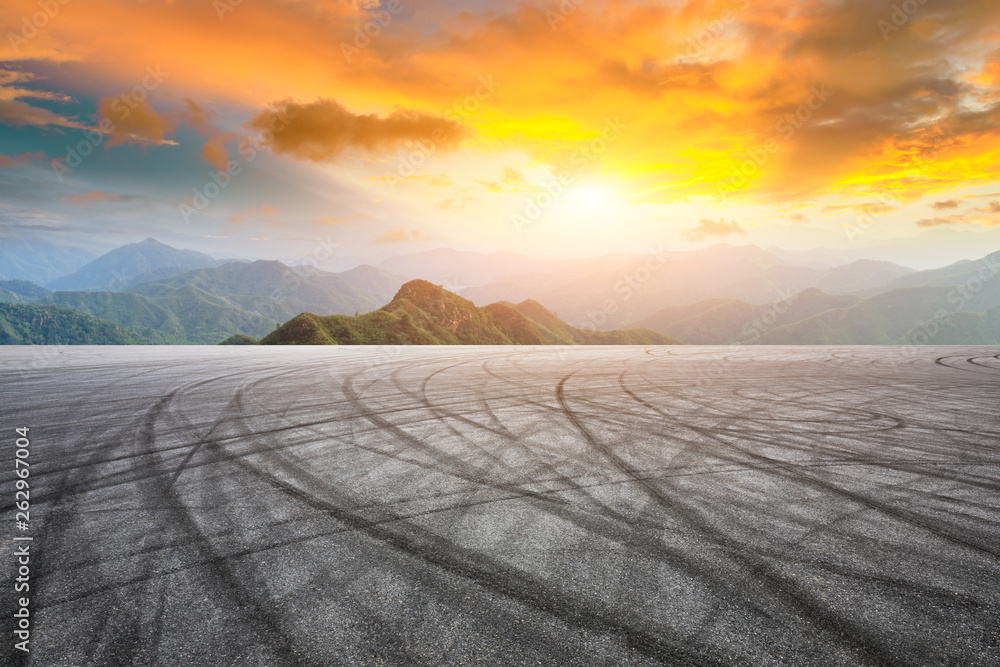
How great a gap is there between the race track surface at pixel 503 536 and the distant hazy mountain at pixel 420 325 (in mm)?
62992

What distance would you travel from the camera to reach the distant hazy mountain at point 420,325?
69.1 meters

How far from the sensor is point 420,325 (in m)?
93.8

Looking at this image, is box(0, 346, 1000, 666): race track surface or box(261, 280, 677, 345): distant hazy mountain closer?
box(0, 346, 1000, 666): race track surface

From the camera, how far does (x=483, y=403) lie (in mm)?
10633

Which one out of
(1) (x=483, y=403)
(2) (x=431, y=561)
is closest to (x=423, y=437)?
(1) (x=483, y=403)

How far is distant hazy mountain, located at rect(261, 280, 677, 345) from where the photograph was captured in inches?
2719

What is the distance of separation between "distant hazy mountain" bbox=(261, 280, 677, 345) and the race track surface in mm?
62992

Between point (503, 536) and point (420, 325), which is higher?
point (420, 325)

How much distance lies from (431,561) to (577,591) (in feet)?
4.25

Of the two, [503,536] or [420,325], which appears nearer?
[503,536]

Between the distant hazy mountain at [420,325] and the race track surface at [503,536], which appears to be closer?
the race track surface at [503,536]

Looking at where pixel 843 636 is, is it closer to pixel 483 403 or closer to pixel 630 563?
pixel 630 563

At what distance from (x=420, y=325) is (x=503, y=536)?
299 feet

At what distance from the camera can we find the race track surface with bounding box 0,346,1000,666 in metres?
2.98
